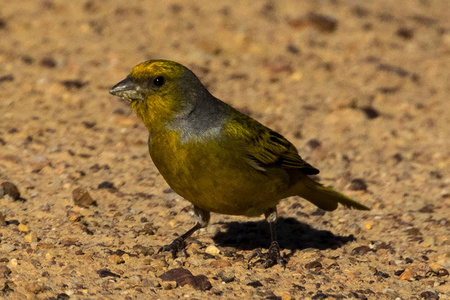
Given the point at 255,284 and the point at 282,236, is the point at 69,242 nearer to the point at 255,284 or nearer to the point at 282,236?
the point at 255,284

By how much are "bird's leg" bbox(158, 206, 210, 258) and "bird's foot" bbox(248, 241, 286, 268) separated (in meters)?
0.51

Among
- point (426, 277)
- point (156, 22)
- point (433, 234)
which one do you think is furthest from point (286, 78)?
point (426, 277)

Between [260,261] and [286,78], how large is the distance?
4661 millimetres

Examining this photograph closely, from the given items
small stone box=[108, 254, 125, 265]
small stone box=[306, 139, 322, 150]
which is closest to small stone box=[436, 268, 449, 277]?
small stone box=[108, 254, 125, 265]

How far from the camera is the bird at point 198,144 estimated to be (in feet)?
17.6

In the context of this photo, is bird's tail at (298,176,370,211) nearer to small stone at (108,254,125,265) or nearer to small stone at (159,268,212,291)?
small stone at (159,268,212,291)

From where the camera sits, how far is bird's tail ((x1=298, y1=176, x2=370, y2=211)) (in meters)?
6.39

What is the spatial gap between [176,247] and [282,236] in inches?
47.6

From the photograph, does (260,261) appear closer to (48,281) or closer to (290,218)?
(290,218)

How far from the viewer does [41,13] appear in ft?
36.4

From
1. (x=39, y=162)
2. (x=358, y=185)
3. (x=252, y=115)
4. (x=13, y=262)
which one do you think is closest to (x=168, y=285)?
(x=13, y=262)

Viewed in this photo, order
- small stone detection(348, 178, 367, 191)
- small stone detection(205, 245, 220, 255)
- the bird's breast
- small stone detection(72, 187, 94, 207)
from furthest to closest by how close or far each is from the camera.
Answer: small stone detection(348, 178, 367, 191), small stone detection(72, 187, 94, 207), small stone detection(205, 245, 220, 255), the bird's breast

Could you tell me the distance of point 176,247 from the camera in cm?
588

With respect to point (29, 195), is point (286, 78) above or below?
above
